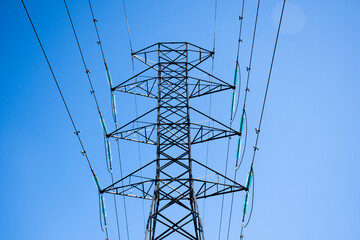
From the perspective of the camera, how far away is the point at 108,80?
1209 cm

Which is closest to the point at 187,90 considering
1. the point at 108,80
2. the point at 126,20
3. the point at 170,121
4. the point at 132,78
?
the point at 170,121

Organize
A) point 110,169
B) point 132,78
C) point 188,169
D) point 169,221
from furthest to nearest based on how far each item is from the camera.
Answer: point 132,78 < point 110,169 < point 188,169 < point 169,221

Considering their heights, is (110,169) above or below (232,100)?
below

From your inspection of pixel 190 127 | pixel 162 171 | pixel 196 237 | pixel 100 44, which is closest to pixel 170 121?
pixel 190 127

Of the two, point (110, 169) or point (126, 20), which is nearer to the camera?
point (110, 169)

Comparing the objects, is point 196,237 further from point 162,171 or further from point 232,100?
point 232,100

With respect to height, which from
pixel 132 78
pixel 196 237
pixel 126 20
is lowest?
pixel 196 237

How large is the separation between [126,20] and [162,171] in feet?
24.6

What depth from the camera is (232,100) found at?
41.6ft

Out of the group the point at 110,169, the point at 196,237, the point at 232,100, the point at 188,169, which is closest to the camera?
the point at 196,237

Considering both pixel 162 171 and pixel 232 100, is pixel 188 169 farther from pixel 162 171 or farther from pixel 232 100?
pixel 232 100

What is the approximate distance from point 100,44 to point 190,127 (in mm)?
3902

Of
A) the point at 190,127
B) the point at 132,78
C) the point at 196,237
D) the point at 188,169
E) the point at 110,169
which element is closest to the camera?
the point at 196,237

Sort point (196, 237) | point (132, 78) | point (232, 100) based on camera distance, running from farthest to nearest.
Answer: point (232, 100)
point (132, 78)
point (196, 237)
